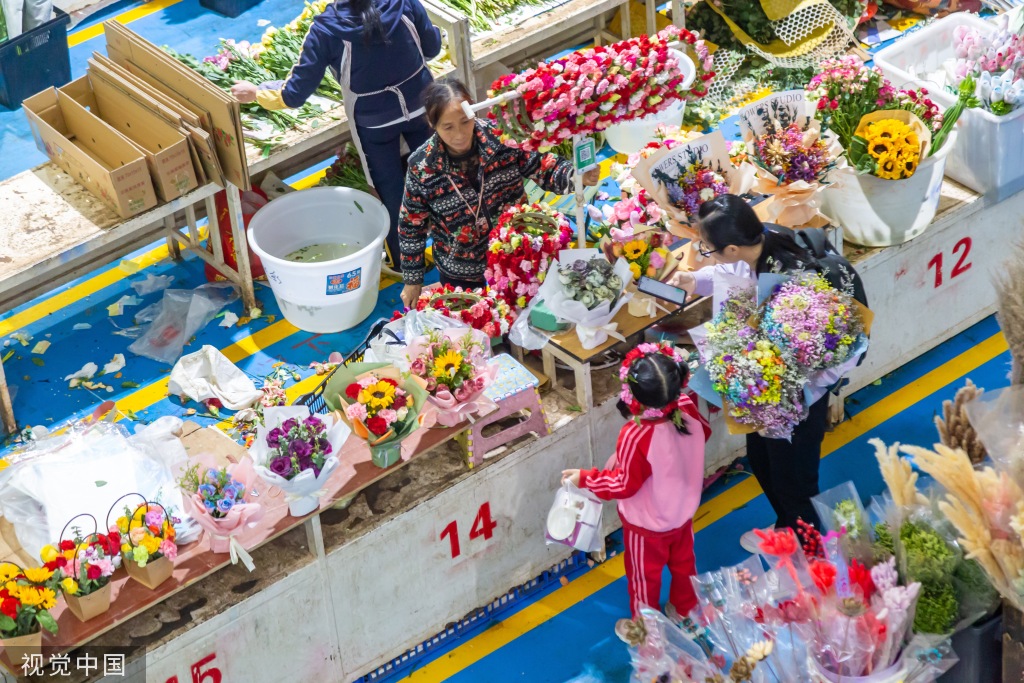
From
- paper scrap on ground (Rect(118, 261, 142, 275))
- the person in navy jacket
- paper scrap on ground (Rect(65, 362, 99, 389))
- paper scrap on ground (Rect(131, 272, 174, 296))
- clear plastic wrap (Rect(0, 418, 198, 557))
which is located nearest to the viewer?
clear plastic wrap (Rect(0, 418, 198, 557))

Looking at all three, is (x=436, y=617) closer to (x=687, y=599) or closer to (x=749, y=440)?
(x=687, y=599)

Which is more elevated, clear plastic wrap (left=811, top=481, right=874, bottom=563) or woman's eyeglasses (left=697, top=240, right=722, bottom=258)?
woman's eyeglasses (left=697, top=240, right=722, bottom=258)

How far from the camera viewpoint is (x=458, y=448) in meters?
4.97

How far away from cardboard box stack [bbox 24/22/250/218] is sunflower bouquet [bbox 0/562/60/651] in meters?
2.53

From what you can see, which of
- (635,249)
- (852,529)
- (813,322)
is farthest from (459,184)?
(852,529)

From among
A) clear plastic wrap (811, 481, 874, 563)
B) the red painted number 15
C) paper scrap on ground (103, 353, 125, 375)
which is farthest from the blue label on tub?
clear plastic wrap (811, 481, 874, 563)

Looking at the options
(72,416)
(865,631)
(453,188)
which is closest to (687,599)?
(865,631)

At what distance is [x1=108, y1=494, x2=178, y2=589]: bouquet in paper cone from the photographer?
416 cm

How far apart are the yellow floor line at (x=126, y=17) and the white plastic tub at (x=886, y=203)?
6.04 meters

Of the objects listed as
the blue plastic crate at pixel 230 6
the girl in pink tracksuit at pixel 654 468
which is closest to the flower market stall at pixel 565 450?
the girl in pink tracksuit at pixel 654 468

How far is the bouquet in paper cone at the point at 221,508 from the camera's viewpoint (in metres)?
4.28

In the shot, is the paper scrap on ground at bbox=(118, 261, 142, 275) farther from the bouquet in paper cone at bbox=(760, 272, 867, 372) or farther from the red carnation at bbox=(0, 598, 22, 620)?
the bouquet in paper cone at bbox=(760, 272, 867, 372)

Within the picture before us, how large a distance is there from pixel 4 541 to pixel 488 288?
2.06 m

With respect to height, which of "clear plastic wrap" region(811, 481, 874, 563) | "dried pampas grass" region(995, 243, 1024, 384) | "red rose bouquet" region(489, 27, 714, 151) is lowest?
"clear plastic wrap" region(811, 481, 874, 563)
